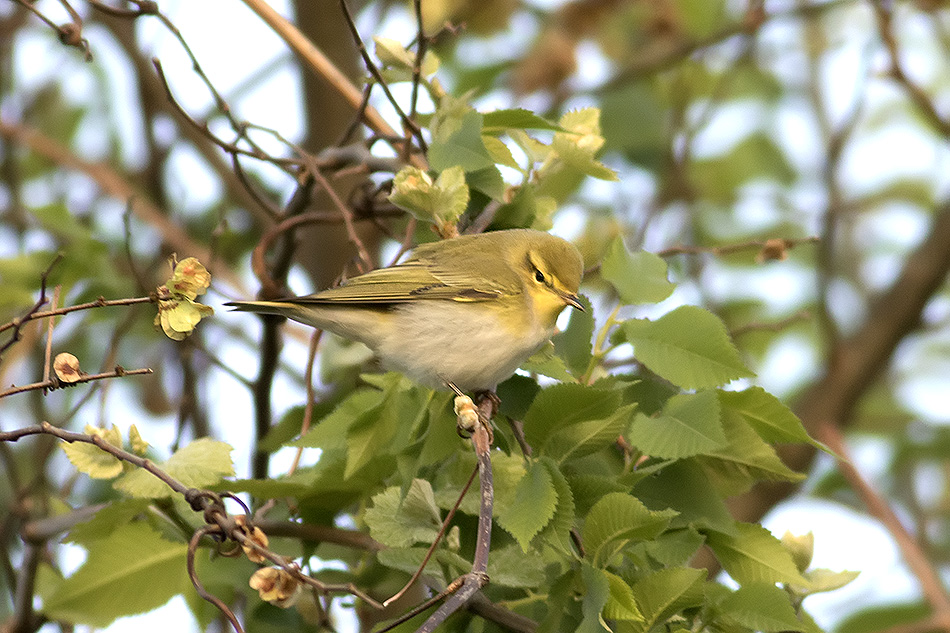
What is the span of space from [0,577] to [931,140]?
19.9 ft

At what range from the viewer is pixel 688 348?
7.43 feet

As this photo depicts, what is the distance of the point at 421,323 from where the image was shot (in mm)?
2975

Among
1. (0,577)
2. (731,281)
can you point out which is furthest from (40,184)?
(731,281)

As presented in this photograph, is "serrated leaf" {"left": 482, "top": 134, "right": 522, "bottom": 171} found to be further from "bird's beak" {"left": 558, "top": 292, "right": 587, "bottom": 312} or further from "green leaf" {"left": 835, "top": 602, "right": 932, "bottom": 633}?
"green leaf" {"left": 835, "top": 602, "right": 932, "bottom": 633}

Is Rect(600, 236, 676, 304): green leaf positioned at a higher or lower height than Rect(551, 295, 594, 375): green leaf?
higher

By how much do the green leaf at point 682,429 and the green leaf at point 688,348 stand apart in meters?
0.06

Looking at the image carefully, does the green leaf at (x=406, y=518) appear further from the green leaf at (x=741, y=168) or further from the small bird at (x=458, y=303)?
the green leaf at (x=741, y=168)

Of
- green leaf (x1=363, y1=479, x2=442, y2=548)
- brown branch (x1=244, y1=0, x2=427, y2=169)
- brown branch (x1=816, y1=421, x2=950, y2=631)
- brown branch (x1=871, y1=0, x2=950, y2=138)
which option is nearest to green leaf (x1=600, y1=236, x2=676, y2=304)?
green leaf (x1=363, y1=479, x2=442, y2=548)

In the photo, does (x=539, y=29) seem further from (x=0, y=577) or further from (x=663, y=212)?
(x=0, y=577)

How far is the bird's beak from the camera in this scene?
2.85m

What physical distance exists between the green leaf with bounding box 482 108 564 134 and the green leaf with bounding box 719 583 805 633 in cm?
116

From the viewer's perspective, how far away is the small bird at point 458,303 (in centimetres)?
274

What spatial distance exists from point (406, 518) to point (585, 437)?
41 centimetres

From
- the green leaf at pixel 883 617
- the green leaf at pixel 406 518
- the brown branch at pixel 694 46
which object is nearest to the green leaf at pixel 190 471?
the green leaf at pixel 406 518
